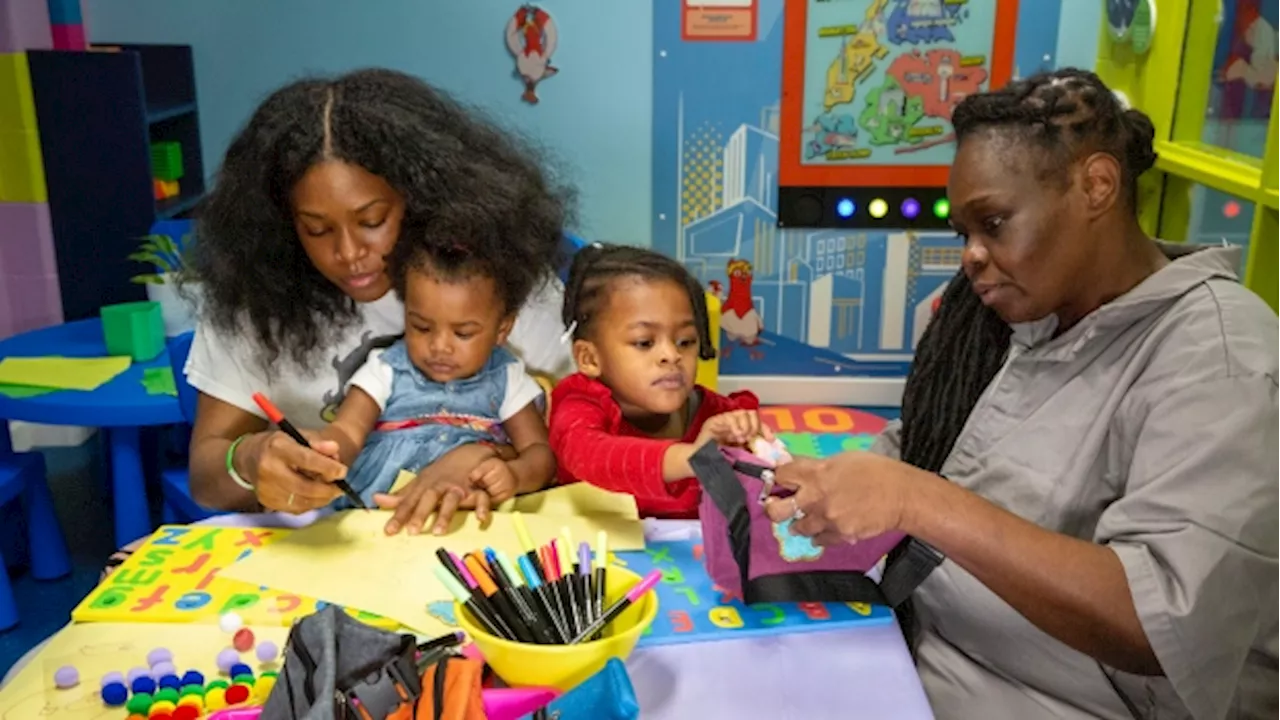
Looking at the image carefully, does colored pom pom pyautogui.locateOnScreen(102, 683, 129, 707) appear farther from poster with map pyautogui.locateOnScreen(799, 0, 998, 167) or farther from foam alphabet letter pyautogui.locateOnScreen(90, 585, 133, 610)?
poster with map pyautogui.locateOnScreen(799, 0, 998, 167)

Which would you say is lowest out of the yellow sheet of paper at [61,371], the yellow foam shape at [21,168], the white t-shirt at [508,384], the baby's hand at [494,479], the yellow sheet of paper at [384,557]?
the yellow sheet of paper at [61,371]

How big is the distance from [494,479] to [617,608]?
0.45 meters

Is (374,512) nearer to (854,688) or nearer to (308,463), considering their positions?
(308,463)

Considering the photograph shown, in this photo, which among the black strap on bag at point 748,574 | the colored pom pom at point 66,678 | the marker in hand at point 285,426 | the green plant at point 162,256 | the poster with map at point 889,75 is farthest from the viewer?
the poster with map at point 889,75

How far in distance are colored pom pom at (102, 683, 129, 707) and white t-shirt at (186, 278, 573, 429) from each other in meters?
0.62

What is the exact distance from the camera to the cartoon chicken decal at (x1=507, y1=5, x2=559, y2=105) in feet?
11.6

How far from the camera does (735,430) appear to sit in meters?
→ 1.31

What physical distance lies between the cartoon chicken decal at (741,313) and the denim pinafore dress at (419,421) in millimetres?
2277

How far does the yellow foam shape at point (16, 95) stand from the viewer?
319 centimetres

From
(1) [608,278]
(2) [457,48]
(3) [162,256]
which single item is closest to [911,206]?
(2) [457,48]

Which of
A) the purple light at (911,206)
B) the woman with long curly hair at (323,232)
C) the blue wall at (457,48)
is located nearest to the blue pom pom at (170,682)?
the woman with long curly hair at (323,232)

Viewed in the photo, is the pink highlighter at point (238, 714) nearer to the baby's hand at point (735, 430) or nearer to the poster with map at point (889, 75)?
the baby's hand at point (735, 430)

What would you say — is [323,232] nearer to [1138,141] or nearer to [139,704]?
[139,704]

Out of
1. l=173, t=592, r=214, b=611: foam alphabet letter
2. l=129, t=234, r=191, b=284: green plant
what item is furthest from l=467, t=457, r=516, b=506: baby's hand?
l=129, t=234, r=191, b=284: green plant
